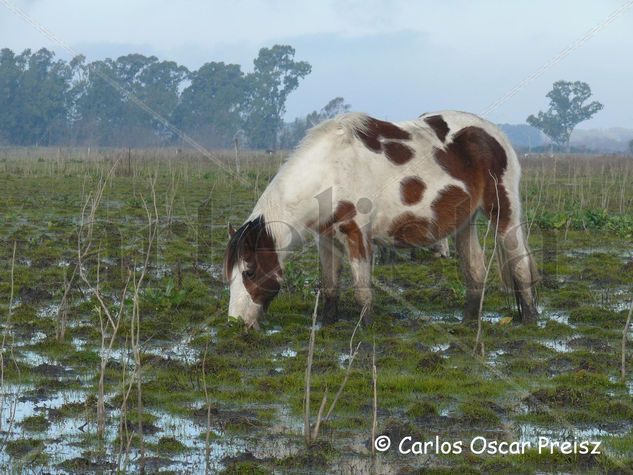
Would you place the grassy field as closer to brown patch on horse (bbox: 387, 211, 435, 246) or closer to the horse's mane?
brown patch on horse (bbox: 387, 211, 435, 246)

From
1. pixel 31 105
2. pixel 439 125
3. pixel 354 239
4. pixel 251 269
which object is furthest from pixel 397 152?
pixel 31 105

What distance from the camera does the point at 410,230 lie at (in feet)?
25.6

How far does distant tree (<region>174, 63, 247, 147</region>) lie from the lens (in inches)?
3327

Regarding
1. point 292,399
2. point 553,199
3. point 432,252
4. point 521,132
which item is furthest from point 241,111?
point 521,132

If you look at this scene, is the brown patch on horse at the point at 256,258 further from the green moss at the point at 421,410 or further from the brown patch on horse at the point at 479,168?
the green moss at the point at 421,410

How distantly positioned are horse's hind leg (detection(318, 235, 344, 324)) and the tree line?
70547mm

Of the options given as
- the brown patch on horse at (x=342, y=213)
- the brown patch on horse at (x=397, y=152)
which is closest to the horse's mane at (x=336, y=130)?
the brown patch on horse at (x=397, y=152)

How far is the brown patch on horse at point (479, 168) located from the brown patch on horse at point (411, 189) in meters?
0.32

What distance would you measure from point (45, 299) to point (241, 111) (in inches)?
3242

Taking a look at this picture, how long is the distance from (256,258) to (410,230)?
4.60ft

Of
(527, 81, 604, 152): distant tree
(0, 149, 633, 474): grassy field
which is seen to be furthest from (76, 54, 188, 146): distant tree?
(0, 149, 633, 474): grassy field

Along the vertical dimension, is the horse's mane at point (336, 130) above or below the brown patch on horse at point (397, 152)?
above

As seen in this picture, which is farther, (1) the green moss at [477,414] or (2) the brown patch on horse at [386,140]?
(2) the brown patch on horse at [386,140]

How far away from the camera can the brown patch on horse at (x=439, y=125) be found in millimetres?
7952
